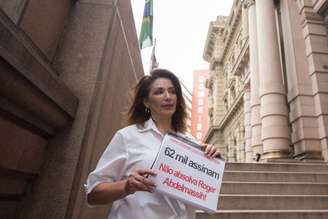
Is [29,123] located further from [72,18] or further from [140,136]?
[72,18]

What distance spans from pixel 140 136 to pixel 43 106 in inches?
35.7

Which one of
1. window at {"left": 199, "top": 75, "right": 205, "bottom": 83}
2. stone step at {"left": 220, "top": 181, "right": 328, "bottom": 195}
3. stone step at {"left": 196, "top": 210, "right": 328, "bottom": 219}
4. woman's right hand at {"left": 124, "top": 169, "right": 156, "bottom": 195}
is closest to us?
woman's right hand at {"left": 124, "top": 169, "right": 156, "bottom": 195}

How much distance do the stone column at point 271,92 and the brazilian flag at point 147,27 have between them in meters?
A: 6.27

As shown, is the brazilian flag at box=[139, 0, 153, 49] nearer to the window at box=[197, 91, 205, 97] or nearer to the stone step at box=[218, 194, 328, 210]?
the stone step at box=[218, 194, 328, 210]

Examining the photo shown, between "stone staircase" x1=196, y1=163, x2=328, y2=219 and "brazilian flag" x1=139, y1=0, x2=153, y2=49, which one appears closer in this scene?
"stone staircase" x1=196, y1=163, x2=328, y2=219

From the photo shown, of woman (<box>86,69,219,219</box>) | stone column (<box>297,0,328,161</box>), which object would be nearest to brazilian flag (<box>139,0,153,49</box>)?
woman (<box>86,69,219,219</box>)

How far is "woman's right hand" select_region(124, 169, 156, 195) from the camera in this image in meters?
1.09

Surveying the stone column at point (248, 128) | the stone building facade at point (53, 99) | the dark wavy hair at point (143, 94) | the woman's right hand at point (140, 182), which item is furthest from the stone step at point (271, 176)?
the stone column at point (248, 128)

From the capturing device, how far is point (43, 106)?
6.18ft

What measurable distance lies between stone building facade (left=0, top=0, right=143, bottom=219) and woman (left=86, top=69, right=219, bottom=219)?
0.72 metres

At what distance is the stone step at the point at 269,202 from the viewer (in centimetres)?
421

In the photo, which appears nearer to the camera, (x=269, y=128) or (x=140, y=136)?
(x=140, y=136)

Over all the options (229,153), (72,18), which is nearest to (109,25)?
(72,18)

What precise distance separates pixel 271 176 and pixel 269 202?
1279 millimetres
